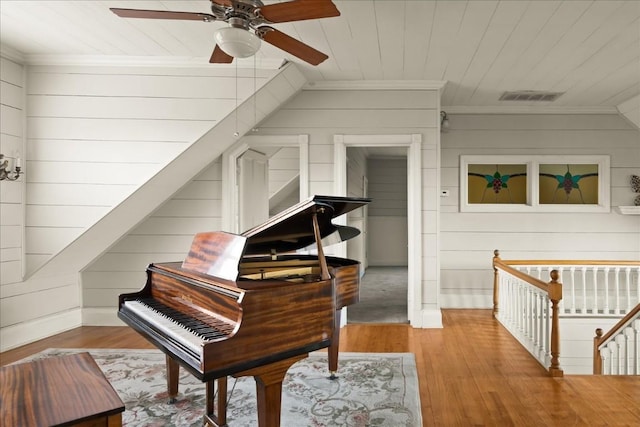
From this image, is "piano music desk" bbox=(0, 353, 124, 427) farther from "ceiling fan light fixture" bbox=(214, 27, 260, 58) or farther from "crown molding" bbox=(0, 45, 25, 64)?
"crown molding" bbox=(0, 45, 25, 64)

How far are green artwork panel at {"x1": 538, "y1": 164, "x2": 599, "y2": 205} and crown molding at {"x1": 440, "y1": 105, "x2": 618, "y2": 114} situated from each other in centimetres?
72

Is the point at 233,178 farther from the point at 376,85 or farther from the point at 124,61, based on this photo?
the point at 376,85

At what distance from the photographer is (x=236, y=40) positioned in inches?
79.2

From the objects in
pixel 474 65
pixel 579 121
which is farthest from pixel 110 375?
pixel 579 121

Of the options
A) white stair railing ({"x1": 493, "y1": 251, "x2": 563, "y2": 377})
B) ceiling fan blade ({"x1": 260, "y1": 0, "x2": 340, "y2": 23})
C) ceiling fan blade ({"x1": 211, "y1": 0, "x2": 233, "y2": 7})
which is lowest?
white stair railing ({"x1": 493, "y1": 251, "x2": 563, "y2": 377})

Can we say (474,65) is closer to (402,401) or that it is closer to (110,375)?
(402,401)

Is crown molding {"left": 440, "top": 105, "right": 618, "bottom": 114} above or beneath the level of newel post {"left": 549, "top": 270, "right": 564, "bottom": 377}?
above

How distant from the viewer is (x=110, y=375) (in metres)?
3.01

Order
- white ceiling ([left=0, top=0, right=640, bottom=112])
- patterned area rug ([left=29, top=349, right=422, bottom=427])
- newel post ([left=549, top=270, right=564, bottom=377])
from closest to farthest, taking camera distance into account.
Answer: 1. patterned area rug ([left=29, top=349, right=422, bottom=427])
2. white ceiling ([left=0, top=0, right=640, bottom=112])
3. newel post ([left=549, top=270, right=564, bottom=377])

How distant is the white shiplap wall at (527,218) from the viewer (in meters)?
5.07

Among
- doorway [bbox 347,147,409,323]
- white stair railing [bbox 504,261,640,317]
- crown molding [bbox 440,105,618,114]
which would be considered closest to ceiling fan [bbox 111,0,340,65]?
crown molding [bbox 440,105,618,114]

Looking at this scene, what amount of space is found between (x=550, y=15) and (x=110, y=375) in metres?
4.32

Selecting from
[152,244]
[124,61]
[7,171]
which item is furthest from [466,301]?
[7,171]

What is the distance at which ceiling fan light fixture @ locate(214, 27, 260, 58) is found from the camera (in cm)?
198
